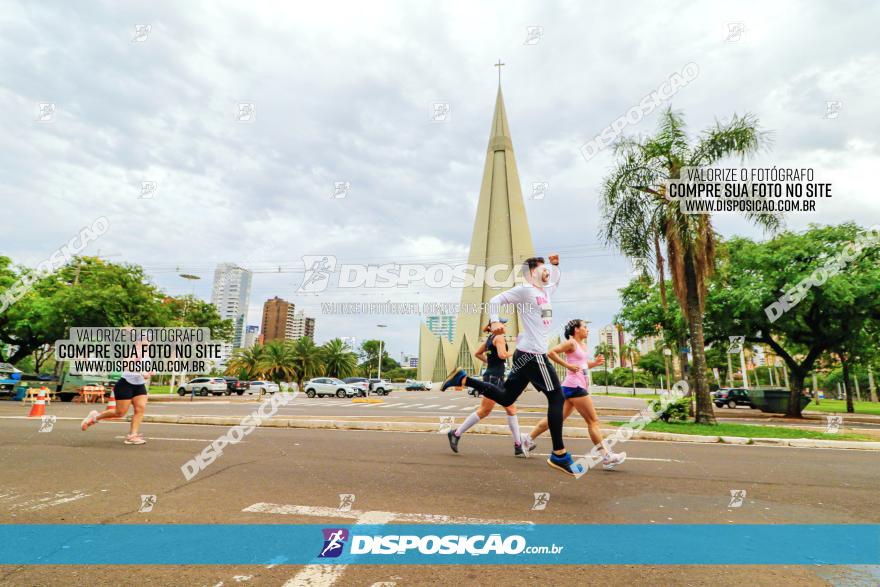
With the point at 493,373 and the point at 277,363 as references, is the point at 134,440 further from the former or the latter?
the point at 277,363

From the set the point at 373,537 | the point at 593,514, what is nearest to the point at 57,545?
the point at 373,537

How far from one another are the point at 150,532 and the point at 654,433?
9.19 metres

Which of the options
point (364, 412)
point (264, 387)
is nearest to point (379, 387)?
point (264, 387)

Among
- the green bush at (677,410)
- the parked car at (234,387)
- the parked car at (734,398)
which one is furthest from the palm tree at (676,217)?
the parked car at (234,387)

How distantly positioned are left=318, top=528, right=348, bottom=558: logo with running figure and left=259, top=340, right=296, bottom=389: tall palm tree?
50425mm

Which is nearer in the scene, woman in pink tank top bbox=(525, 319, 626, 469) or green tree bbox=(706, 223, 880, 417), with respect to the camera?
woman in pink tank top bbox=(525, 319, 626, 469)

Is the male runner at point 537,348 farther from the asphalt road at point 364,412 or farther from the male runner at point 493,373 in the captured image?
the asphalt road at point 364,412

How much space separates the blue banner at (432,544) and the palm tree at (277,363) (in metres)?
49.9

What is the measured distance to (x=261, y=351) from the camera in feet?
175

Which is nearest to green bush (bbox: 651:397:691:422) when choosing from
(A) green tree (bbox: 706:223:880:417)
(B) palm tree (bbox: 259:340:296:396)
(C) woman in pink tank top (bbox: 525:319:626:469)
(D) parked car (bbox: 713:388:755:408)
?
(A) green tree (bbox: 706:223:880:417)

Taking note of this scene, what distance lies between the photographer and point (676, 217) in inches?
486

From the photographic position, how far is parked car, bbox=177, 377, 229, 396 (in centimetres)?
3447

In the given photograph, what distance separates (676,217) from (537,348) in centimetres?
956

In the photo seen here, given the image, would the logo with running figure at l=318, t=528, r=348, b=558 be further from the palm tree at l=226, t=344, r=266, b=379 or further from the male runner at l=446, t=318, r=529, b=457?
the palm tree at l=226, t=344, r=266, b=379
